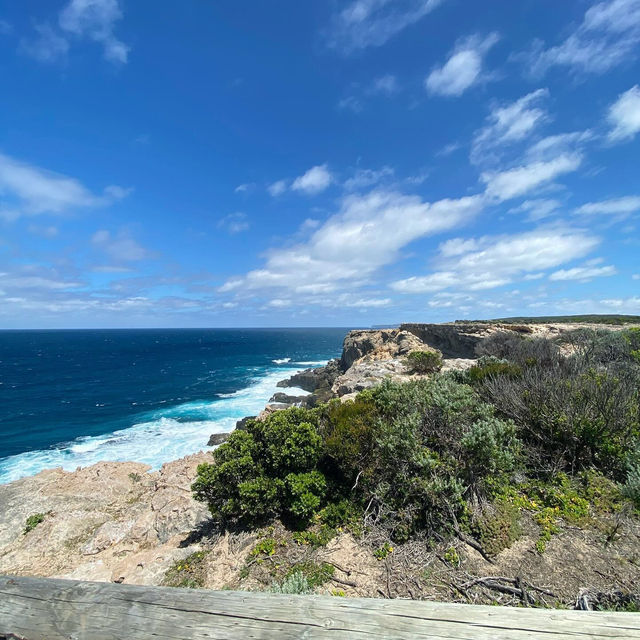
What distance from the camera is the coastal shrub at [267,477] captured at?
21.0 feet

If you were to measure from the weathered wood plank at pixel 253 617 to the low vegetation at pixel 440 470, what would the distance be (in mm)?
3307

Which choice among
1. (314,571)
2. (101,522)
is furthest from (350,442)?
(101,522)

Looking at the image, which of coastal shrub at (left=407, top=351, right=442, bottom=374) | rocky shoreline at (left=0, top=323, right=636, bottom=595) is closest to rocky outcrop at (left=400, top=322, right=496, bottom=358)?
coastal shrub at (left=407, top=351, right=442, bottom=374)

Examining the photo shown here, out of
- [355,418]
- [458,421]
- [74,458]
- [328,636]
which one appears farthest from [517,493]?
[74,458]

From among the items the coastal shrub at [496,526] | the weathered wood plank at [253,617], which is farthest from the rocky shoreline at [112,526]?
the weathered wood plank at [253,617]

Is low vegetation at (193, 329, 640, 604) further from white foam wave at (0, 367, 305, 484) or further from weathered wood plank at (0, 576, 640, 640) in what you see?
white foam wave at (0, 367, 305, 484)

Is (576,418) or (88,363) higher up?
(576,418)

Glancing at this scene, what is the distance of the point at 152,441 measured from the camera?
2505 centimetres

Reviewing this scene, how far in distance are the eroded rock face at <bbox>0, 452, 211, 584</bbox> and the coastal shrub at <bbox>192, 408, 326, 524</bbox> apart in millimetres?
1220

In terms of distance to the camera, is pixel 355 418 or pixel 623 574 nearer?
pixel 623 574

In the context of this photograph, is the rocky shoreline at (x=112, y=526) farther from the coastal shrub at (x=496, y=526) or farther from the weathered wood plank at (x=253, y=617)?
the weathered wood plank at (x=253, y=617)

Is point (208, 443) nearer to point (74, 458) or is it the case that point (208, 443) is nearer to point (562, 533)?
point (74, 458)

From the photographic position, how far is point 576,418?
6812 mm

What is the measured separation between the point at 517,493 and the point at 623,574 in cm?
196
